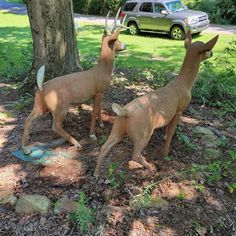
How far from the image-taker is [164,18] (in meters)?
17.7

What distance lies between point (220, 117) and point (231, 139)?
998 mm

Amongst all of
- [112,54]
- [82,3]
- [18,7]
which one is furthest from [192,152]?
[18,7]

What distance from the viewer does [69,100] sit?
499 centimetres

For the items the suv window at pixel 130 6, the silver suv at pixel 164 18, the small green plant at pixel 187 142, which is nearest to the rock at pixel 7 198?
the small green plant at pixel 187 142

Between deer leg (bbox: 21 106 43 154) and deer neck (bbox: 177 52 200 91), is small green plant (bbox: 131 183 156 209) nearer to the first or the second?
deer neck (bbox: 177 52 200 91)

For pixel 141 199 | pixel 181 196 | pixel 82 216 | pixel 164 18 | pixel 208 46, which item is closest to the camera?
pixel 82 216

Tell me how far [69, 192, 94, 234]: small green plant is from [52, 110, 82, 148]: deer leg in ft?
4.00

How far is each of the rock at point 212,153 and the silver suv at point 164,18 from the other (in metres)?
11.9

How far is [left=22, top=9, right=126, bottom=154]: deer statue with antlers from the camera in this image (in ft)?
16.1

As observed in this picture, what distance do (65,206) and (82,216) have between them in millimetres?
353

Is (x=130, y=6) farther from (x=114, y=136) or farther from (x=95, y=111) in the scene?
(x=114, y=136)

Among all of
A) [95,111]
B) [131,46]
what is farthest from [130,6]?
[95,111]

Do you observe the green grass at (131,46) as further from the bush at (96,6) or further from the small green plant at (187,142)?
the small green plant at (187,142)

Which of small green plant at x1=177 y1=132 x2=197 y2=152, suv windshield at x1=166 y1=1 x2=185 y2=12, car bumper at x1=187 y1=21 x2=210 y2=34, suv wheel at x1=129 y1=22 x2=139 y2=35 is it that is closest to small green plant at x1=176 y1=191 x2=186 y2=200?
small green plant at x1=177 y1=132 x2=197 y2=152
